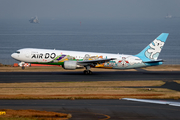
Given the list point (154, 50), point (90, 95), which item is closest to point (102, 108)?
point (90, 95)

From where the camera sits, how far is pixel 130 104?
26625mm

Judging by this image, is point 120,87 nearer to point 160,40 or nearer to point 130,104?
point 130,104

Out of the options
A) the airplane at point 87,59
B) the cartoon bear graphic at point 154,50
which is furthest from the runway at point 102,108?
the cartoon bear graphic at point 154,50

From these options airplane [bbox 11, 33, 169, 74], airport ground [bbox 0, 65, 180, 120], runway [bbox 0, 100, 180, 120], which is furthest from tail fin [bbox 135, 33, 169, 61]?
runway [bbox 0, 100, 180, 120]

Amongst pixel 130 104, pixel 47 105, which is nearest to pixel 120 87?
pixel 130 104

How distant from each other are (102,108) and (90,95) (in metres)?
6.45

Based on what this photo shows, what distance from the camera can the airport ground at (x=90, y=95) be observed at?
23.5 m

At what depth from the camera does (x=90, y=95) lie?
103 feet

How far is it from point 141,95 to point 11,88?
17.4 meters

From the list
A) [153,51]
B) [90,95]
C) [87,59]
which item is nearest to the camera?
[90,95]

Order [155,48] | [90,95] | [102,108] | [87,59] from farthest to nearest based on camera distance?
1. [155,48]
2. [87,59]
3. [90,95]
4. [102,108]

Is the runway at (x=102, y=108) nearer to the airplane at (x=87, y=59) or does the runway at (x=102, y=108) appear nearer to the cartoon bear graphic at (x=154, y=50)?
the airplane at (x=87, y=59)

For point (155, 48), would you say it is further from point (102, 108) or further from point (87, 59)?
point (102, 108)

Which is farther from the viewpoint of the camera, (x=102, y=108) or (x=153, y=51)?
(x=153, y=51)
